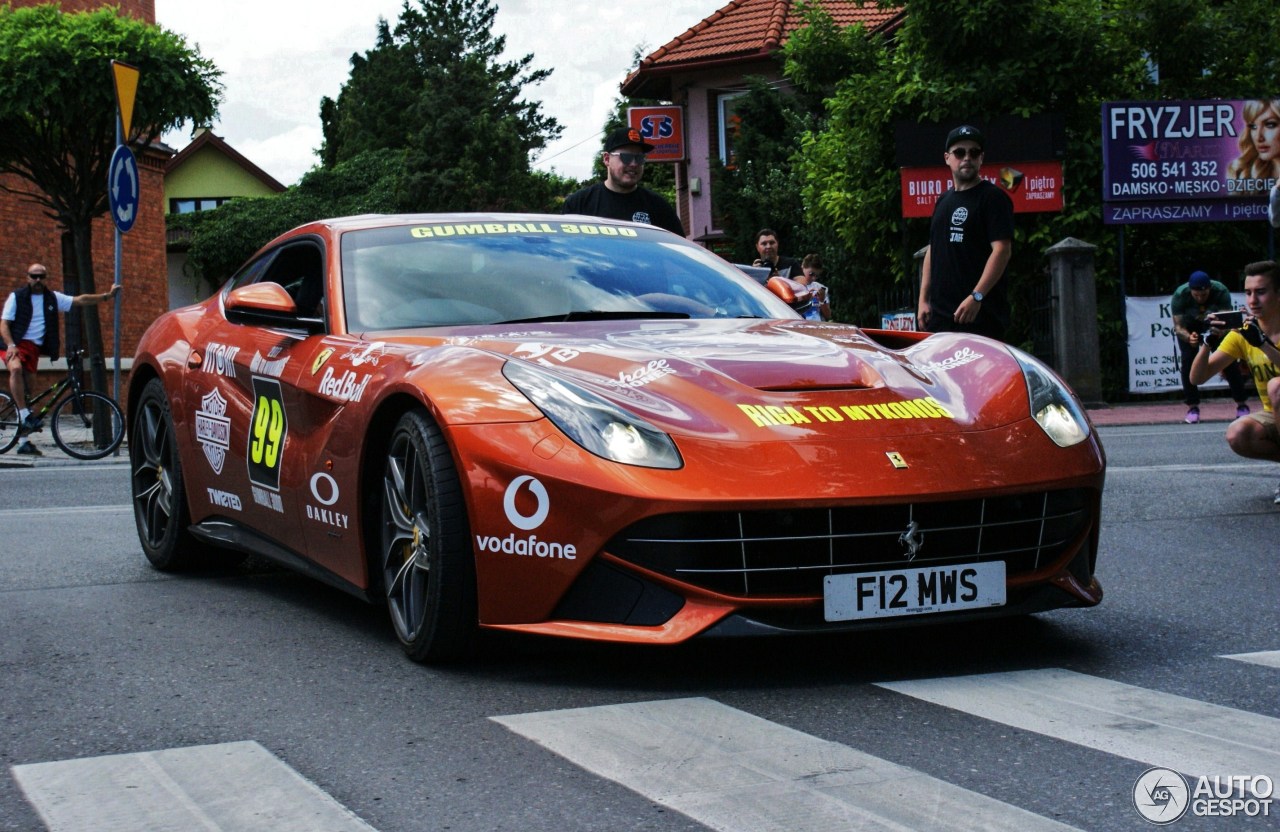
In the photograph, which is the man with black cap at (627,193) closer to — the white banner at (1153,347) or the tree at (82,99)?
the tree at (82,99)

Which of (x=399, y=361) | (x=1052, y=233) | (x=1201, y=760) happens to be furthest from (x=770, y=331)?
(x=1052, y=233)

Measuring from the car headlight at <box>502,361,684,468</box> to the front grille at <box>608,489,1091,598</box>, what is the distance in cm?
17

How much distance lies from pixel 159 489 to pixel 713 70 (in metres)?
32.6

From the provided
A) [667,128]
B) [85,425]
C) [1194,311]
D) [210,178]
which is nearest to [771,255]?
[1194,311]

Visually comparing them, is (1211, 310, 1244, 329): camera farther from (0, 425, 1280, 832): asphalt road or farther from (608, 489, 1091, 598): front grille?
(608, 489, 1091, 598): front grille

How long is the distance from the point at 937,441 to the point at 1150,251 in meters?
18.2

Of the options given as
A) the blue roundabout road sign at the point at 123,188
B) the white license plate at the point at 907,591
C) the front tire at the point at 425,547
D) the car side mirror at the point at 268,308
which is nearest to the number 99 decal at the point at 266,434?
the car side mirror at the point at 268,308

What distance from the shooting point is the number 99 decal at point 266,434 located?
534cm

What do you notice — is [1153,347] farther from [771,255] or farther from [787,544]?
[787,544]

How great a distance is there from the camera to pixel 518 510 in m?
4.05

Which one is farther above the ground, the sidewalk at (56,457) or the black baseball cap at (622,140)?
the black baseball cap at (622,140)

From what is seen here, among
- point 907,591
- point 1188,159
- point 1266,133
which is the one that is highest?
point 1266,133

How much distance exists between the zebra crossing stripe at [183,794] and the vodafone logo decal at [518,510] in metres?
0.84

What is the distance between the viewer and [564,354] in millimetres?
4512
